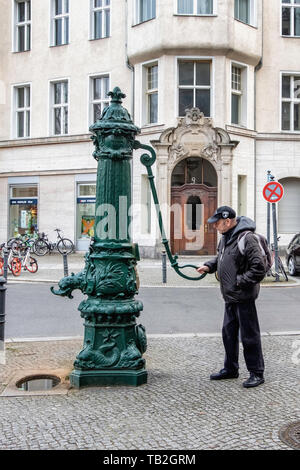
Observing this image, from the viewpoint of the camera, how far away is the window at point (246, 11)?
2414 centimetres

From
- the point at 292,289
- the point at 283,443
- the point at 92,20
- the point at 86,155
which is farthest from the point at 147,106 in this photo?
the point at 283,443

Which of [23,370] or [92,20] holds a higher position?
[92,20]

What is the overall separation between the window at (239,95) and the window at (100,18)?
6175 millimetres

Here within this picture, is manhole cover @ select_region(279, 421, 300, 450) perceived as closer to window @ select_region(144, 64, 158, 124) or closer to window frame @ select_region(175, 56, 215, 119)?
window frame @ select_region(175, 56, 215, 119)

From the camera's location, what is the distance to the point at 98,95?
26.4 m

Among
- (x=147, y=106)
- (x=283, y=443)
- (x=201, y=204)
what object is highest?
(x=147, y=106)

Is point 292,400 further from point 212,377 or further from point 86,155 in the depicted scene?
point 86,155

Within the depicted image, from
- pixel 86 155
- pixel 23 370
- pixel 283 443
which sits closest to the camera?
pixel 283 443

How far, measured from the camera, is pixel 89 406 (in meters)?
4.80

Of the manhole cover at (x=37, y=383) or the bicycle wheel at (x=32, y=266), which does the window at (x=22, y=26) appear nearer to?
the bicycle wheel at (x=32, y=266)

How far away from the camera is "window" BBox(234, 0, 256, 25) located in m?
24.1

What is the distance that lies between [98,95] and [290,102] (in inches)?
338

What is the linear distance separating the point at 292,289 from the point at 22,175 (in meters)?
16.8

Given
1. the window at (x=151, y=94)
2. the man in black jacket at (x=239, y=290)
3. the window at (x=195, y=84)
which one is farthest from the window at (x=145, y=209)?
the man in black jacket at (x=239, y=290)
